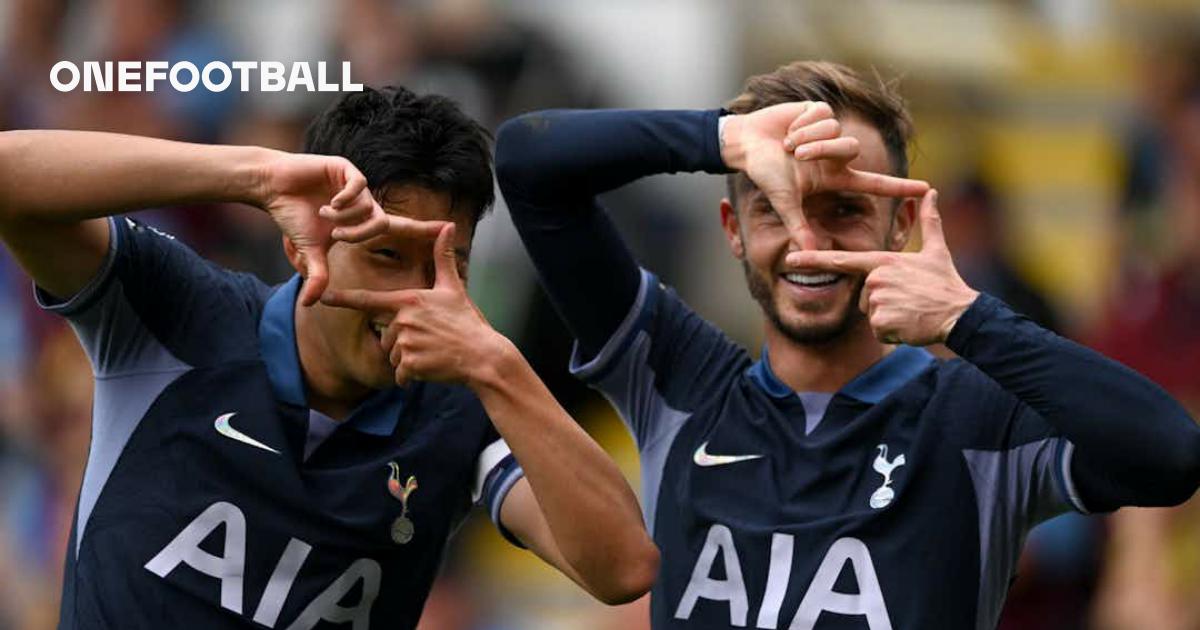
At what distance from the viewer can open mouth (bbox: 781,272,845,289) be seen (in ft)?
14.1

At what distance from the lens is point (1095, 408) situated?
3.93 m

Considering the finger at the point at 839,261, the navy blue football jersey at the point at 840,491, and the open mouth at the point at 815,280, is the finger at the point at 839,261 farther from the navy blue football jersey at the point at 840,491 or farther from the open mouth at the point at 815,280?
the navy blue football jersey at the point at 840,491

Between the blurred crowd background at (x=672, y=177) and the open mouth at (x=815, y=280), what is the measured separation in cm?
300

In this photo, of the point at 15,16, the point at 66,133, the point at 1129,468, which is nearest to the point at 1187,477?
the point at 1129,468

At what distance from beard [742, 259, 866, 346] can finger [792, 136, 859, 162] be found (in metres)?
0.32

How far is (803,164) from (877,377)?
1.67 feet

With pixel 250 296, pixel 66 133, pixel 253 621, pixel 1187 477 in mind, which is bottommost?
pixel 253 621

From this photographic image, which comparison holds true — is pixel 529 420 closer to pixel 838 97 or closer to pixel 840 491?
pixel 840 491

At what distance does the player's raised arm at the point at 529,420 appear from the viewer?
12.8 ft

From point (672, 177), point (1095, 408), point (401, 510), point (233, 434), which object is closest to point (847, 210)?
point (1095, 408)

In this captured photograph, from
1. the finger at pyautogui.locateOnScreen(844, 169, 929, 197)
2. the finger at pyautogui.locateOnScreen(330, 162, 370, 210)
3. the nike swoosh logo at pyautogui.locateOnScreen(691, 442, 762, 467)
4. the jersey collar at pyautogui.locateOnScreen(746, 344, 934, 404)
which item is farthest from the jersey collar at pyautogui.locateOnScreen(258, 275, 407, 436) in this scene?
the finger at pyautogui.locateOnScreen(844, 169, 929, 197)

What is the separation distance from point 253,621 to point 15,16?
560 centimetres

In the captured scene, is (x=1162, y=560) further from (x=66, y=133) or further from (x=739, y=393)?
(x=66, y=133)

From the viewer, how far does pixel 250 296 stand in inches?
168
